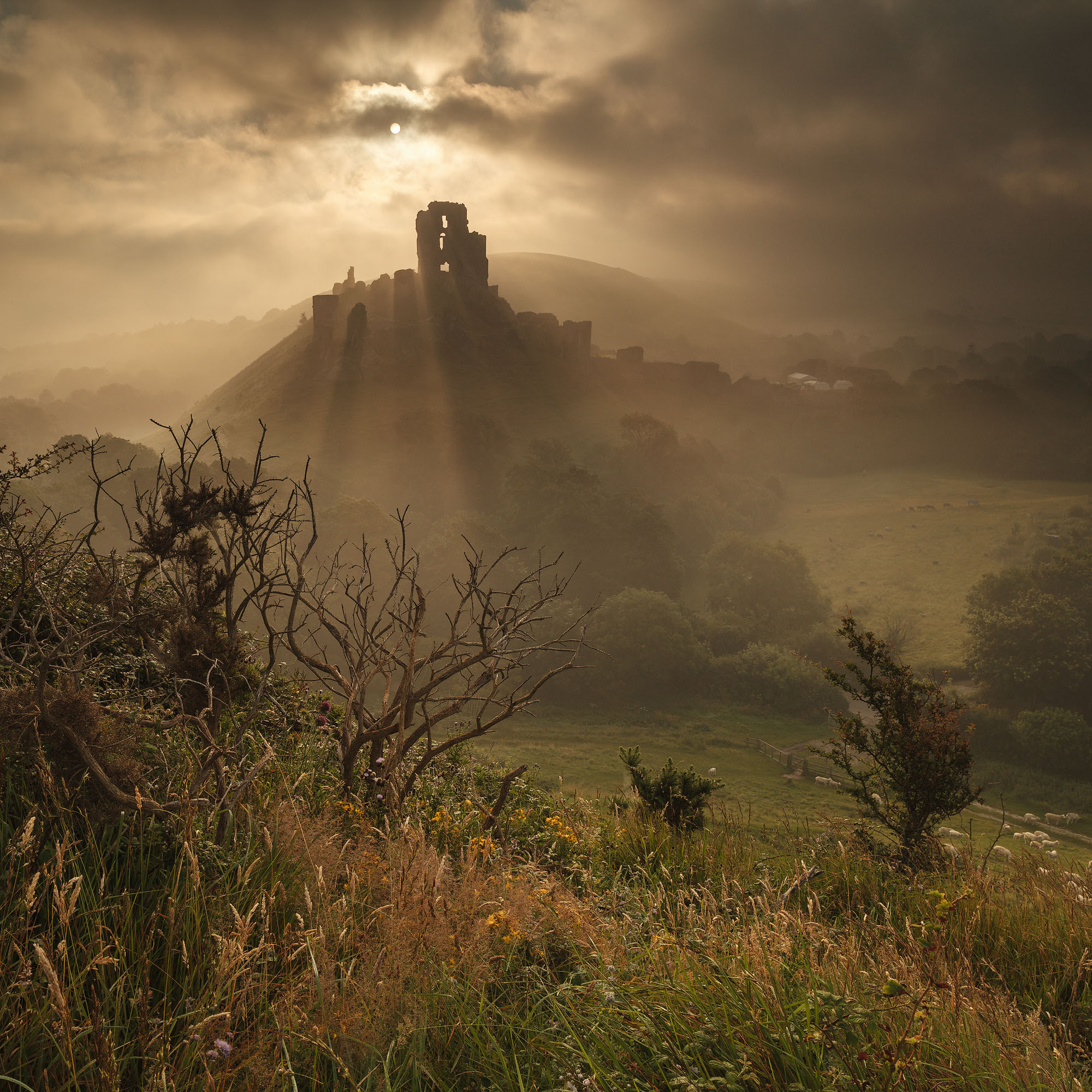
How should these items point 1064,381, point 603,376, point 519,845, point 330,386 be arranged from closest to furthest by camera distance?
point 519,845, point 330,386, point 603,376, point 1064,381

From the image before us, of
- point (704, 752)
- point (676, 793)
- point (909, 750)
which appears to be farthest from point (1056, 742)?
point (676, 793)

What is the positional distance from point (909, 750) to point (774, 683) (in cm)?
4493

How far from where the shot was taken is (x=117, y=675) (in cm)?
545

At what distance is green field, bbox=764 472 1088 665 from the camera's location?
61.8 m

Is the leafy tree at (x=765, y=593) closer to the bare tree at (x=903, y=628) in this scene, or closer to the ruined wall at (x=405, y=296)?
the bare tree at (x=903, y=628)

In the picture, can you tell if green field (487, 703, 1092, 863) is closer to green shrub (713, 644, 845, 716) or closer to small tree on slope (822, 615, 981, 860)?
green shrub (713, 644, 845, 716)

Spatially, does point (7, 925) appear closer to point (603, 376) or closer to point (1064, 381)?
point (603, 376)

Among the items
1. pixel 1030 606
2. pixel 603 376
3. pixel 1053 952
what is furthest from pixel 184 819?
pixel 603 376

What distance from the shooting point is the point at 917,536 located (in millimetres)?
74188

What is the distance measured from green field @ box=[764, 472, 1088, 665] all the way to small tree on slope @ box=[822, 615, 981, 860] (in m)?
50.1

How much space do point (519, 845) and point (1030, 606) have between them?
59559mm

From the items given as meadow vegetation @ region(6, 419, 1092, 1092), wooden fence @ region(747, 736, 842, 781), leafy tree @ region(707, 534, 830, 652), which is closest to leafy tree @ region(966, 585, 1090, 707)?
leafy tree @ region(707, 534, 830, 652)

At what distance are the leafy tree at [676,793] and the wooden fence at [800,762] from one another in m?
33.9

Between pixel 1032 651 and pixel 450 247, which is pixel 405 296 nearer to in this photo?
pixel 450 247
